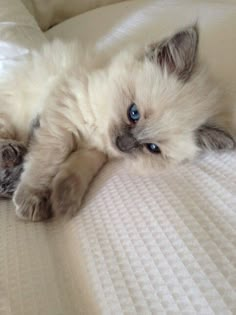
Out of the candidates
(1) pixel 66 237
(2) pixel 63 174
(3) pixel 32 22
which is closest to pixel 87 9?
(3) pixel 32 22

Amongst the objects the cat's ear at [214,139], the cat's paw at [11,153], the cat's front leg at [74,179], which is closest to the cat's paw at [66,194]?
the cat's front leg at [74,179]

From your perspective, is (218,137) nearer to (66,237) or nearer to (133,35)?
(66,237)

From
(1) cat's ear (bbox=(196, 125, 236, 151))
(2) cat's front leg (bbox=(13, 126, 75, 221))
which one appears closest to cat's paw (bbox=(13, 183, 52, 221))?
(2) cat's front leg (bbox=(13, 126, 75, 221))

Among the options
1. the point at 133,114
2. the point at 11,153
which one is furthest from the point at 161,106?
the point at 11,153

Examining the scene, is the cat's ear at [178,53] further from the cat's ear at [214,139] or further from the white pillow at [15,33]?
the white pillow at [15,33]

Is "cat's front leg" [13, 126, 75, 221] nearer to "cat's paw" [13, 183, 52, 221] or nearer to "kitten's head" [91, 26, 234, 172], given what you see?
"cat's paw" [13, 183, 52, 221]

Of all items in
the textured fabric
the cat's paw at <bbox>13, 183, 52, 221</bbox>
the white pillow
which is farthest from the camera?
the white pillow
